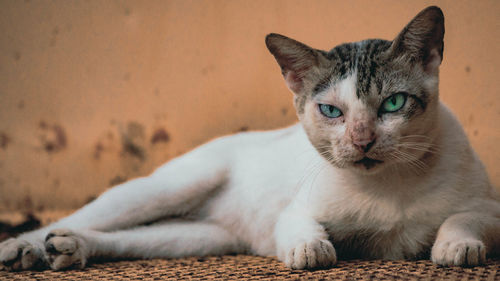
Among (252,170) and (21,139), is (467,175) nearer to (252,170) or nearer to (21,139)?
(252,170)

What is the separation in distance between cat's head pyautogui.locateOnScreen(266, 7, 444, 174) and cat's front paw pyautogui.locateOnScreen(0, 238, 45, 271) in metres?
1.12

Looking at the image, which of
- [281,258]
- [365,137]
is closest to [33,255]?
[281,258]

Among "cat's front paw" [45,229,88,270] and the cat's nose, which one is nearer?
the cat's nose

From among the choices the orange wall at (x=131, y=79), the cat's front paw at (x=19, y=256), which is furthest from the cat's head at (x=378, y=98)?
the cat's front paw at (x=19, y=256)

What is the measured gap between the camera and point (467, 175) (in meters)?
1.79

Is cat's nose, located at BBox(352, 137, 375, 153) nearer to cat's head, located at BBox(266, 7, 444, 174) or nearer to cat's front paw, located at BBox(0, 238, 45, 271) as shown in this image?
cat's head, located at BBox(266, 7, 444, 174)

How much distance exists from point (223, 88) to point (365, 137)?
5.07 ft

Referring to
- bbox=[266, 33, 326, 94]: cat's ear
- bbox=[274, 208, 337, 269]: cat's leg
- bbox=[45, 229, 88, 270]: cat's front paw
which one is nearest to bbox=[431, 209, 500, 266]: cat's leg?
bbox=[274, 208, 337, 269]: cat's leg

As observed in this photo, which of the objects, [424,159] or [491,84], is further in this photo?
[491,84]

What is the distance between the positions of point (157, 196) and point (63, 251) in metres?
0.51

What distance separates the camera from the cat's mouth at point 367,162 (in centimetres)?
161

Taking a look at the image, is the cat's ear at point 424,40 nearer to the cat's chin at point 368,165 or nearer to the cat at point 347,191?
the cat at point 347,191

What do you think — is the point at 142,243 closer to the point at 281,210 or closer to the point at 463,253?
the point at 281,210

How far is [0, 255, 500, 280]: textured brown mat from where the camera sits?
1.49 metres
